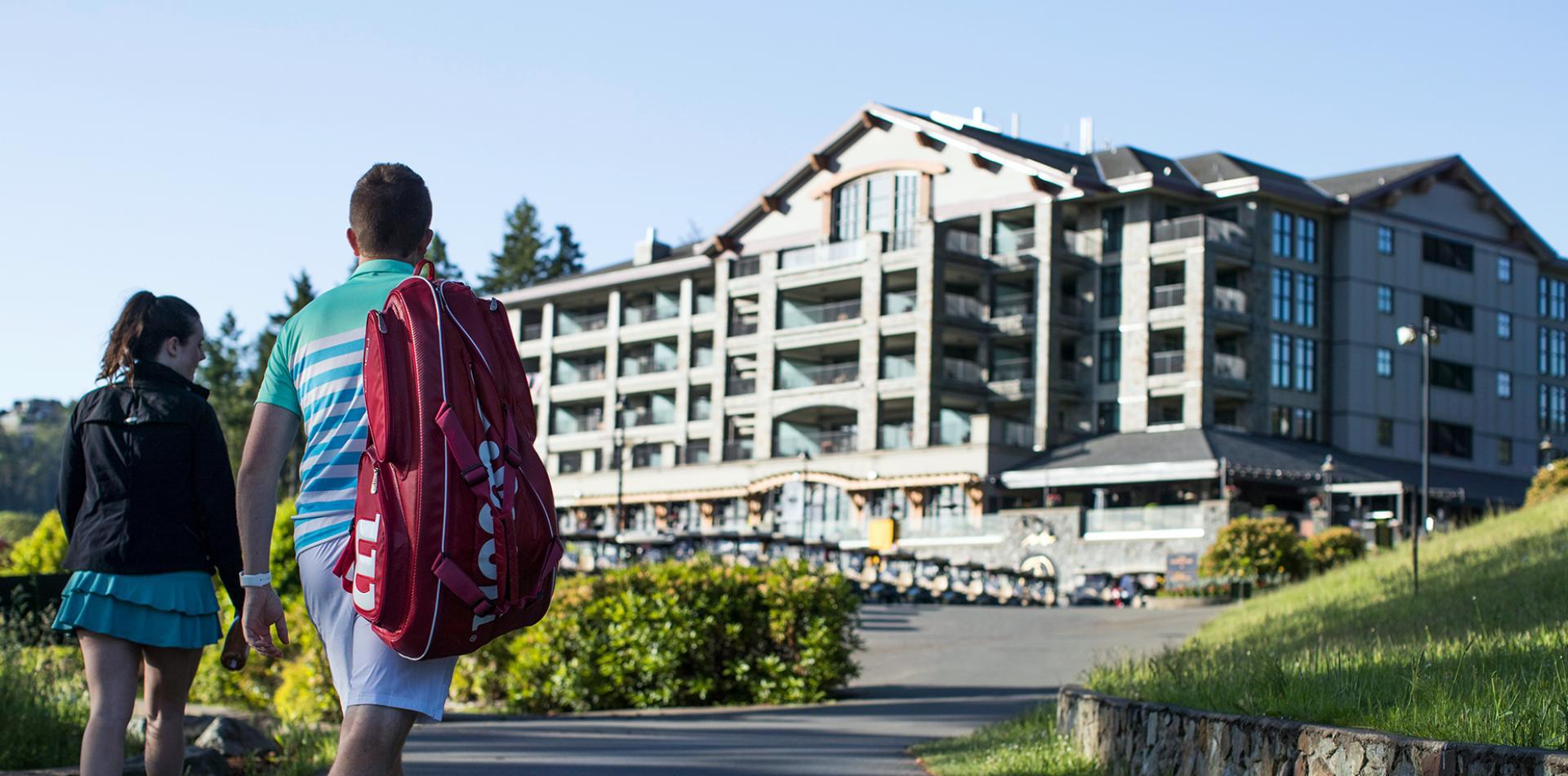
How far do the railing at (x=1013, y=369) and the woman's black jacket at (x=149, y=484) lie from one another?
54.0m

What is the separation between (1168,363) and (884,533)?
35.8ft

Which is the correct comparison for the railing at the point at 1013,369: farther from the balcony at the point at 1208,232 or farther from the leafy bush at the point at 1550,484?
the leafy bush at the point at 1550,484

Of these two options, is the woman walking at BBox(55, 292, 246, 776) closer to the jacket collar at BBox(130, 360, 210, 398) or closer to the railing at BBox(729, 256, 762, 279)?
the jacket collar at BBox(130, 360, 210, 398)

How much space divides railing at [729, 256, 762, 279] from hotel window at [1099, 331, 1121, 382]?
13.9m

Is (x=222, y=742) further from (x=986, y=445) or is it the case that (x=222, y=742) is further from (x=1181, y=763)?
(x=986, y=445)

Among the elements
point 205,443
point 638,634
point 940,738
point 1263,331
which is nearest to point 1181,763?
point 205,443

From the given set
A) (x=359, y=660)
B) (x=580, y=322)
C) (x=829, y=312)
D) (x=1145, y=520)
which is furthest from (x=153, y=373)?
(x=580, y=322)

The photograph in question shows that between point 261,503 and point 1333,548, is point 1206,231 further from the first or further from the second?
point 261,503

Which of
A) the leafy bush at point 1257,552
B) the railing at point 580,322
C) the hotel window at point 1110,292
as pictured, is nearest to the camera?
the leafy bush at point 1257,552

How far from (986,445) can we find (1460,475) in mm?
17602

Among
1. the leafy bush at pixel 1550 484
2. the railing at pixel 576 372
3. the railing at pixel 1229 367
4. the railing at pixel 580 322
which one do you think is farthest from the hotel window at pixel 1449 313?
the railing at pixel 576 372

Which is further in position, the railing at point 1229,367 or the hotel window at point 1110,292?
the hotel window at point 1110,292

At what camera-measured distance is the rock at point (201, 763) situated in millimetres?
8062

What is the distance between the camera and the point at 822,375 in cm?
6309
